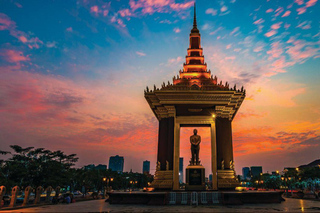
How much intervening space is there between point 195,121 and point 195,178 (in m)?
5.95

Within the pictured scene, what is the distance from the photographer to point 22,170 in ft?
120

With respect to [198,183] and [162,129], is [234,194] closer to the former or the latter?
[198,183]

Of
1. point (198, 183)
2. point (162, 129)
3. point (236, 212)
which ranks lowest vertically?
point (236, 212)

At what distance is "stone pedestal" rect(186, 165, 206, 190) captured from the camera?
77.4 feet

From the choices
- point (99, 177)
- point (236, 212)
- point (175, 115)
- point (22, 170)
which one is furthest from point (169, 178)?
point (99, 177)

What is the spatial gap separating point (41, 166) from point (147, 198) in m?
27.7

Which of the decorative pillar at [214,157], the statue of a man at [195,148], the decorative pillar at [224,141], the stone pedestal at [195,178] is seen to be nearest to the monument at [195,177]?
the stone pedestal at [195,178]

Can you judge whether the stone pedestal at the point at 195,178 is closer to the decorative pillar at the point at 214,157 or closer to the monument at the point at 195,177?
the monument at the point at 195,177

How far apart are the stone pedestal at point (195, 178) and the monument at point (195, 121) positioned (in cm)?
101

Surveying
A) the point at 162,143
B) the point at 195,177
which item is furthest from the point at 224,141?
the point at 162,143

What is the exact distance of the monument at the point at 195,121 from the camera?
23.8 metres

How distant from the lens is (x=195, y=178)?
24.1 metres

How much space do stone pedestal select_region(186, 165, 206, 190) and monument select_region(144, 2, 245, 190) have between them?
101 cm

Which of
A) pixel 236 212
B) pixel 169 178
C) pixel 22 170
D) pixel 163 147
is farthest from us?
pixel 22 170
